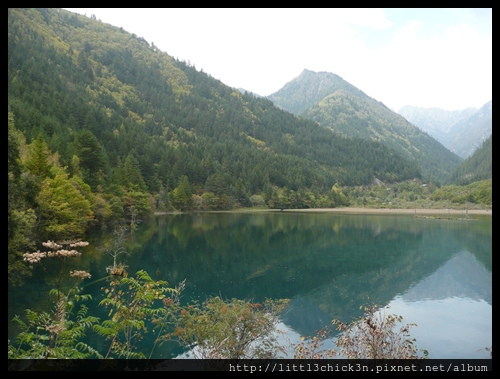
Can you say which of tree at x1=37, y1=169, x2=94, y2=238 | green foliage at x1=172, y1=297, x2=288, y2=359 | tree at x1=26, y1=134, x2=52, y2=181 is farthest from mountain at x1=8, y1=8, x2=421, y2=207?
green foliage at x1=172, y1=297, x2=288, y2=359

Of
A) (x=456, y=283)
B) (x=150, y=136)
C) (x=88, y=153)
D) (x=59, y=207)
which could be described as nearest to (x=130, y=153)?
(x=88, y=153)

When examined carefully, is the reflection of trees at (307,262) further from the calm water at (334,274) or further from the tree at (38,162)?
the tree at (38,162)

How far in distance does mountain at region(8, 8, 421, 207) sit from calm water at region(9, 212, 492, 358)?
21.5 m

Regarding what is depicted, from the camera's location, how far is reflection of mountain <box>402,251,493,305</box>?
2622 cm

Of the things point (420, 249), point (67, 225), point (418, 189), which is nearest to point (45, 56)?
point (67, 225)

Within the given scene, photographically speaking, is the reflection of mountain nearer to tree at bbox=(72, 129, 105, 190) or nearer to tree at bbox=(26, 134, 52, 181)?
tree at bbox=(26, 134, 52, 181)

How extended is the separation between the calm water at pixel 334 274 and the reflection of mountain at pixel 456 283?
80 mm

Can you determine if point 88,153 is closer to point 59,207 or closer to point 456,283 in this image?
point 59,207

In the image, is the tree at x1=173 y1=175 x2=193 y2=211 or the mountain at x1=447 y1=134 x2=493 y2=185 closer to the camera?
the tree at x1=173 y1=175 x2=193 y2=211

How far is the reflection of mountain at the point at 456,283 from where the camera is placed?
26219 mm

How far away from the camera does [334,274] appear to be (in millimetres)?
31328

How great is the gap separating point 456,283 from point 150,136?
12358 centimetres
